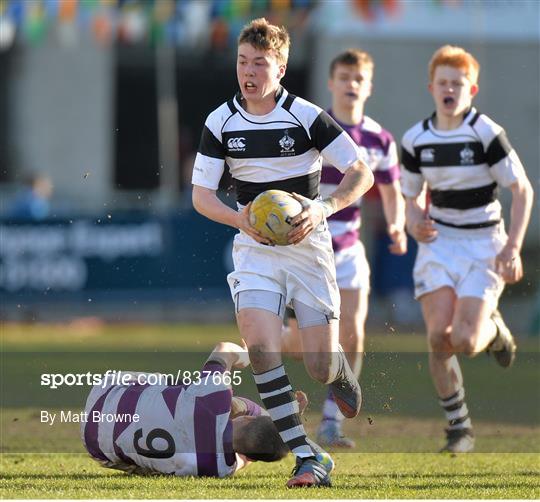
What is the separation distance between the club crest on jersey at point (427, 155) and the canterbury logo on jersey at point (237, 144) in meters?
1.98

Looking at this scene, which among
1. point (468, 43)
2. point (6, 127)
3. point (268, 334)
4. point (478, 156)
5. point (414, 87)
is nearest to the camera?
point (268, 334)

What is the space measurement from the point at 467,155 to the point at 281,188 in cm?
188

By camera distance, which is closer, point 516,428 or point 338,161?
point 338,161

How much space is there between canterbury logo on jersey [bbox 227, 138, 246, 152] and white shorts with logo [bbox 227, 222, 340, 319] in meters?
0.46

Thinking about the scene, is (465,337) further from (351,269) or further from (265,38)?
(265,38)

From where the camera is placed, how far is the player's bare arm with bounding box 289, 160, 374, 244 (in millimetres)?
6422

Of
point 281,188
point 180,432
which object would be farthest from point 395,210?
point 180,432

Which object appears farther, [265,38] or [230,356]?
[230,356]

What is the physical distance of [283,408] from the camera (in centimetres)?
660

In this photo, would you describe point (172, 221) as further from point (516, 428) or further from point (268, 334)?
point (268, 334)

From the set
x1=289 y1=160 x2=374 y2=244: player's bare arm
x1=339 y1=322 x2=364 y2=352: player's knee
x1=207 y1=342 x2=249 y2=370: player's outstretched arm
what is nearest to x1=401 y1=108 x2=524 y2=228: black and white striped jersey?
x1=339 y1=322 x2=364 y2=352: player's knee

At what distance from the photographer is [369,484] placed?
6746mm

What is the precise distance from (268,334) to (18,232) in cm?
1173

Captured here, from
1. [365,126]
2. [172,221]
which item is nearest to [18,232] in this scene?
[172,221]
